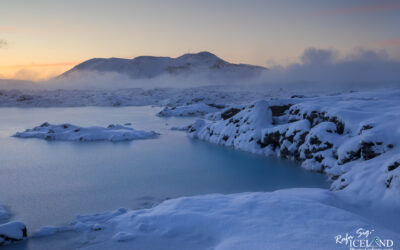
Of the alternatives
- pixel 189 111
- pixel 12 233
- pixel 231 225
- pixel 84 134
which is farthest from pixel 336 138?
pixel 189 111

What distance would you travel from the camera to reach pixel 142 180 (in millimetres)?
12961

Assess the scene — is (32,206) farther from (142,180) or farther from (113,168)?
(113,168)

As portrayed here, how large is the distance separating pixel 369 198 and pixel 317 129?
688cm

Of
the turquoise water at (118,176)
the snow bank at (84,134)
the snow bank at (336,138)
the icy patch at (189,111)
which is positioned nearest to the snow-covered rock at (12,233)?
the turquoise water at (118,176)

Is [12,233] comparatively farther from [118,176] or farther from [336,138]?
[336,138]

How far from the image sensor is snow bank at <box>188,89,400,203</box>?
9.45 metres

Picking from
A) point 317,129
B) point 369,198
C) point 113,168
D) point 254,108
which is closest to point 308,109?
point 317,129

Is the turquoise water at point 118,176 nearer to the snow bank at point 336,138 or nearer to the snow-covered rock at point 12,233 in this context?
the snow-covered rock at point 12,233

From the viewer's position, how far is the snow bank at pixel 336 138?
945cm

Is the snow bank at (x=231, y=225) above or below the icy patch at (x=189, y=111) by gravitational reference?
below

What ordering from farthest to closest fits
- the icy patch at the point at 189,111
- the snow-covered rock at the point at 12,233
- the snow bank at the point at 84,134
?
1. the icy patch at the point at 189,111
2. the snow bank at the point at 84,134
3. the snow-covered rock at the point at 12,233

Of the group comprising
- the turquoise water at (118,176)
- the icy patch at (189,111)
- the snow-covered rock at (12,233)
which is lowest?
the turquoise water at (118,176)

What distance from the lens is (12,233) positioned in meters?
7.18

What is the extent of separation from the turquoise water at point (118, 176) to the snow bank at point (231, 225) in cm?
184
